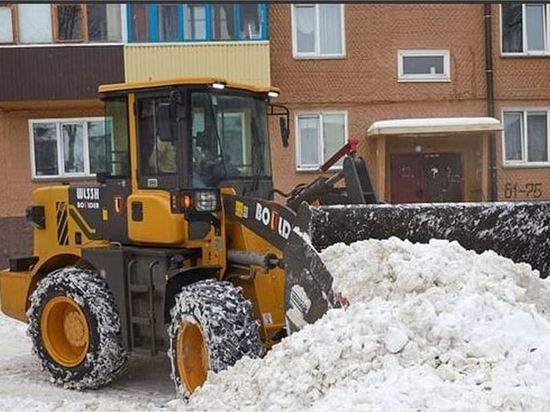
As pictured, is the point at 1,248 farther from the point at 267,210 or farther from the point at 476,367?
the point at 476,367

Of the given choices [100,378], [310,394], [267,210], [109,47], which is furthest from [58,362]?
[109,47]

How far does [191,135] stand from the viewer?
23.0 ft

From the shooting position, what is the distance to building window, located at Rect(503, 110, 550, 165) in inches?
727

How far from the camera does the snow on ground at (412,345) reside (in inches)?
177

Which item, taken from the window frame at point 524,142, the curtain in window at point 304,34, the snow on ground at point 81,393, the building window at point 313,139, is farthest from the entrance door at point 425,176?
the snow on ground at point 81,393

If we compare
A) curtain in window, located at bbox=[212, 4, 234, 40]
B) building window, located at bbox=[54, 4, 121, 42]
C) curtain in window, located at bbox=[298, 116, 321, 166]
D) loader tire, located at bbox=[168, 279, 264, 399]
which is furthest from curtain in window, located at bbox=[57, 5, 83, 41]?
loader tire, located at bbox=[168, 279, 264, 399]

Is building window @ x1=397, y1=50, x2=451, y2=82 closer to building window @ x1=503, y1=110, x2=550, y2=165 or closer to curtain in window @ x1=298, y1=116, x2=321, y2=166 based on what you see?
building window @ x1=503, y1=110, x2=550, y2=165

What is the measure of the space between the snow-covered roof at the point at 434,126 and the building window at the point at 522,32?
2.44 metres

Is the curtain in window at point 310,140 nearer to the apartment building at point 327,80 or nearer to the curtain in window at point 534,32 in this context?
the apartment building at point 327,80

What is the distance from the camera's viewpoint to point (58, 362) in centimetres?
779

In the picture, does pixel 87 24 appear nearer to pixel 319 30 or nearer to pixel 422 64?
pixel 319 30

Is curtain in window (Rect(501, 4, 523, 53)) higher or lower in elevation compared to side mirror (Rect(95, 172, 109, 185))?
higher

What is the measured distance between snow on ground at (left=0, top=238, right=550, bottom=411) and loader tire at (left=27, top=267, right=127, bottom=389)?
1498 millimetres

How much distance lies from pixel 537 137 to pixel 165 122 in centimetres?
1347
